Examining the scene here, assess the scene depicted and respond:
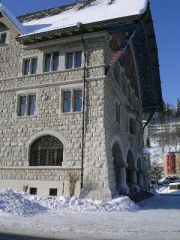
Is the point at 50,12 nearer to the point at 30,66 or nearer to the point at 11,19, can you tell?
the point at 11,19

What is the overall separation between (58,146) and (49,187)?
2.51m

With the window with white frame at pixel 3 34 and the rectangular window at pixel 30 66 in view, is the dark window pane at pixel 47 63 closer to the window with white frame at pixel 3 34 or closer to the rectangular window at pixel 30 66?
the rectangular window at pixel 30 66

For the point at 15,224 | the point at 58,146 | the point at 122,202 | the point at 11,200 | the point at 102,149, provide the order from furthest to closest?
1. the point at 58,146
2. the point at 102,149
3. the point at 122,202
4. the point at 11,200
5. the point at 15,224

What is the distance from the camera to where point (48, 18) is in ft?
81.6

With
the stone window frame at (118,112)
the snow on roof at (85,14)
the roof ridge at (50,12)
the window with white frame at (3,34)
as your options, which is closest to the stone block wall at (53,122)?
the snow on roof at (85,14)

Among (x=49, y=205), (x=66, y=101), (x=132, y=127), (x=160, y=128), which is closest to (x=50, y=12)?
(x=66, y=101)

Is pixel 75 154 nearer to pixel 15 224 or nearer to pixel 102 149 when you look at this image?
pixel 102 149

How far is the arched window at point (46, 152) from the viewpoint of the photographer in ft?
64.2

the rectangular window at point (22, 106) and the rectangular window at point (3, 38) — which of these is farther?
the rectangular window at point (3, 38)

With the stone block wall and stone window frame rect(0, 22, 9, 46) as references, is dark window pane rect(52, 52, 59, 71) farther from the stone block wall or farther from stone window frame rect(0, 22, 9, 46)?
stone window frame rect(0, 22, 9, 46)

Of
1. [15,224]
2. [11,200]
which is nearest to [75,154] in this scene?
[11,200]

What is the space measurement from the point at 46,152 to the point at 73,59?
20.4 ft

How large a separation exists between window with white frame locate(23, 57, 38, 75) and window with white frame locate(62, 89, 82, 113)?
3.02m

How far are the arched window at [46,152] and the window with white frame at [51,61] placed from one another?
15.2 ft
